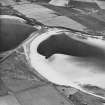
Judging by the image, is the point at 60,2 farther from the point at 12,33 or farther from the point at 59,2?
the point at 12,33

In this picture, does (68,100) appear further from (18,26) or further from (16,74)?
(18,26)

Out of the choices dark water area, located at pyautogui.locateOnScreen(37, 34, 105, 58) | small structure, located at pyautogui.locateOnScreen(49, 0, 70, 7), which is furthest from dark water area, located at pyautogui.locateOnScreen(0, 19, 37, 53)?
small structure, located at pyautogui.locateOnScreen(49, 0, 70, 7)

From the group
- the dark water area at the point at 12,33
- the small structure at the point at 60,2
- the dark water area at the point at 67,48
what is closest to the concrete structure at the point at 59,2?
the small structure at the point at 60,2

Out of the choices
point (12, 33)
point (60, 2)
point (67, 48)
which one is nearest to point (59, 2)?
point (60, 2)

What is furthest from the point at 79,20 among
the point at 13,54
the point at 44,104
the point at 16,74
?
the point at 44,104

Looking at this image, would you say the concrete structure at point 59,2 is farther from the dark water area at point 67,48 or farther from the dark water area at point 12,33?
the dark water area at point 67,48

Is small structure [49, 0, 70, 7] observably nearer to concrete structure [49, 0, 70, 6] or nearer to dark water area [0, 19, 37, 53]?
concrete structure [49, 0, 70, 6]
